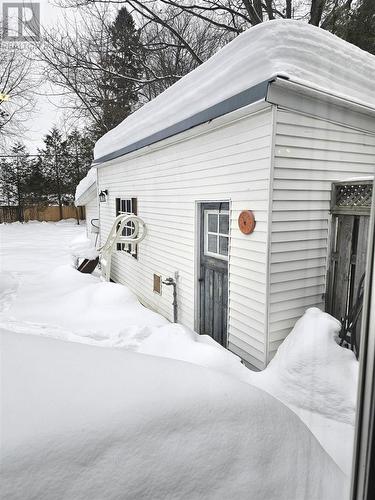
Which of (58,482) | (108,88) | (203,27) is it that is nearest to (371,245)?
(58,482)

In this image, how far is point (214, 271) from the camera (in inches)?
157

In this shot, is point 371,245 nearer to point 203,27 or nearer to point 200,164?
point 200,164

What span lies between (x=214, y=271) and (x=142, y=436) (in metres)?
3.00

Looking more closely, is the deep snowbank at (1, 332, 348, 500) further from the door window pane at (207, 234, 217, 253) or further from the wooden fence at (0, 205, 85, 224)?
the wooden fence at (0, 205, 85, 224)

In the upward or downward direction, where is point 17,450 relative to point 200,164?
downward

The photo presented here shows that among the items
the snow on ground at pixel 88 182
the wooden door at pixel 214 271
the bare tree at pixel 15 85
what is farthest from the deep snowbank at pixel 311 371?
the snow on ground at pixel 88 182

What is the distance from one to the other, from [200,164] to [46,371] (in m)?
3.33

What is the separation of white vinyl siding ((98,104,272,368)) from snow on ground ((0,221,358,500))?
0.42m

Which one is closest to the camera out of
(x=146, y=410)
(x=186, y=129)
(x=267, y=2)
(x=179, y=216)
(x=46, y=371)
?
(x=146, y=410)

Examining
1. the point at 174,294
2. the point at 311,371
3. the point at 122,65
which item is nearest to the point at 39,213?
the point at 122,65

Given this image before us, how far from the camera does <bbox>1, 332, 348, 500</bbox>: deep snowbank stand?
93 cm

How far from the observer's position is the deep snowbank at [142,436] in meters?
0.93

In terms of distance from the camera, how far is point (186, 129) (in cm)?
398

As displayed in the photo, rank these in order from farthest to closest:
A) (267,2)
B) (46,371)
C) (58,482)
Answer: (267,2), (46,371), (58,482)
